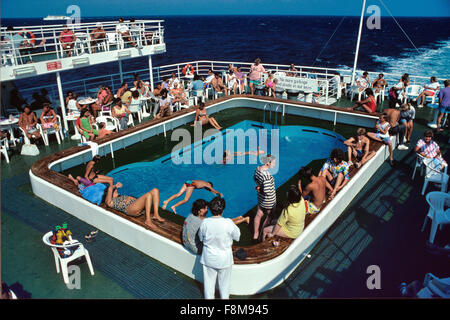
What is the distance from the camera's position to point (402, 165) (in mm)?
8180

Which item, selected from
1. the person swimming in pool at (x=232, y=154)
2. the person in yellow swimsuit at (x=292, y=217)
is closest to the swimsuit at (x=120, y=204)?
the person in yellow swimsuit at (x=292, y=217)

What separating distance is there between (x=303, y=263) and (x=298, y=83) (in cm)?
890

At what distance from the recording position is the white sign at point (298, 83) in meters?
12.5

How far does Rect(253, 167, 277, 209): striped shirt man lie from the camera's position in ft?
17.8

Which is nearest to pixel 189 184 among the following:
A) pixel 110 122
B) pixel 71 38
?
pixel 110 122

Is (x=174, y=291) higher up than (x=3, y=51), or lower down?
lower down

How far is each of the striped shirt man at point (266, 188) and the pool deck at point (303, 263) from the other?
3.45 feet

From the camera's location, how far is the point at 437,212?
5.50 m

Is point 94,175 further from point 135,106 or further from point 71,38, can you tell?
point 71,38

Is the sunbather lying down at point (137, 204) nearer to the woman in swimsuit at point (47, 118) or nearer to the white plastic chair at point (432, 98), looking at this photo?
the woman in swimsuit at point (47, 118)

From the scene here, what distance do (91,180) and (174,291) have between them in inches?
114

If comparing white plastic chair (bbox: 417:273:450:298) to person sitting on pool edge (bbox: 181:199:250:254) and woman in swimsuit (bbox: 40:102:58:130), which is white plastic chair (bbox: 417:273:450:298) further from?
woman in swimsuit (bbox: 40:102:58:130)
